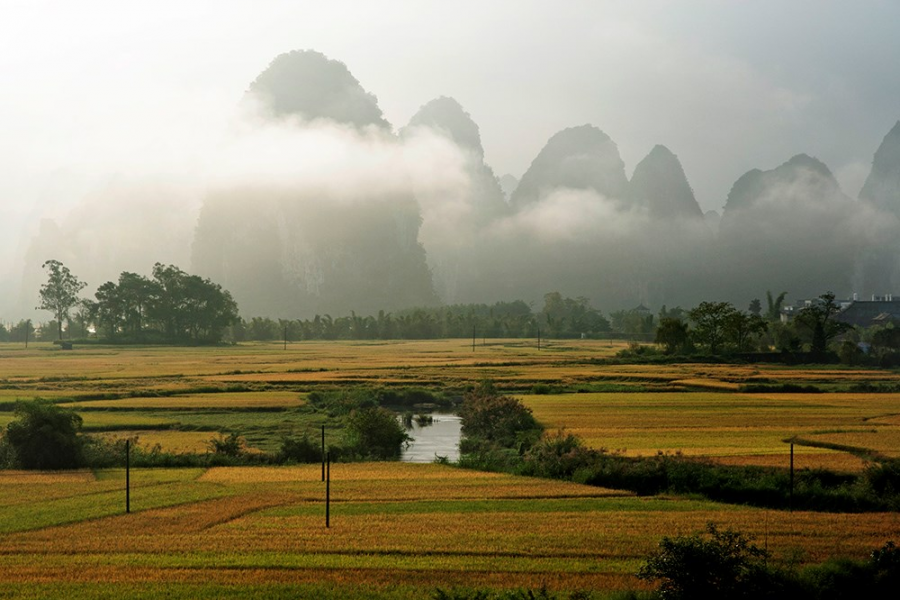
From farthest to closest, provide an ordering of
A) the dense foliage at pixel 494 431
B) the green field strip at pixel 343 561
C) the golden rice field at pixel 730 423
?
the dense foliage at pixel 494 431, the golden rice field at pixel 730 423, the green field strip at pixel 343 561

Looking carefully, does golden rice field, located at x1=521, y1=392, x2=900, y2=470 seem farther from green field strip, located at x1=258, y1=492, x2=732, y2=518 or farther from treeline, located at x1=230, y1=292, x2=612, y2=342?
treeline, located at x1=230, y1=292, x2=612, y2=342

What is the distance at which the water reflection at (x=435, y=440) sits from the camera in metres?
30.0

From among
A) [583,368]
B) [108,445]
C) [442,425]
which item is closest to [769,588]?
[108,445]

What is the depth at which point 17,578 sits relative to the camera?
13.9m

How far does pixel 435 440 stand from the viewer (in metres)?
33.8

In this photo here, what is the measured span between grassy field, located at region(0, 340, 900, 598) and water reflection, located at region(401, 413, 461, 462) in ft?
11.9

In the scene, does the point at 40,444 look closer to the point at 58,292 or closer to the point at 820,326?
the point at 820,326

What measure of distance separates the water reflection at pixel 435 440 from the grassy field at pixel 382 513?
11.9 ft

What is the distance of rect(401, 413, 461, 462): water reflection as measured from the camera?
29984mm

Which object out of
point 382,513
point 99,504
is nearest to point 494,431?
point 382,513

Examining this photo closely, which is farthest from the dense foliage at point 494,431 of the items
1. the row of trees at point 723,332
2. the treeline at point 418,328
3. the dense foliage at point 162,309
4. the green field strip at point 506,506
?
the treeline at point 418,328

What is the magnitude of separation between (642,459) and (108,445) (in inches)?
679

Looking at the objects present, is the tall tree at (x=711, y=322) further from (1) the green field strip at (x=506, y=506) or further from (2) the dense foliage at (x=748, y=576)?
(2) the dense foliage at (x=748, y=576)

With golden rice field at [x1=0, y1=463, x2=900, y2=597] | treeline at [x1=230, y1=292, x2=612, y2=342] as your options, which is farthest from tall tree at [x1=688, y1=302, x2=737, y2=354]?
golden rice field at [x1=0, y1=463, x2=900, y2=597]
